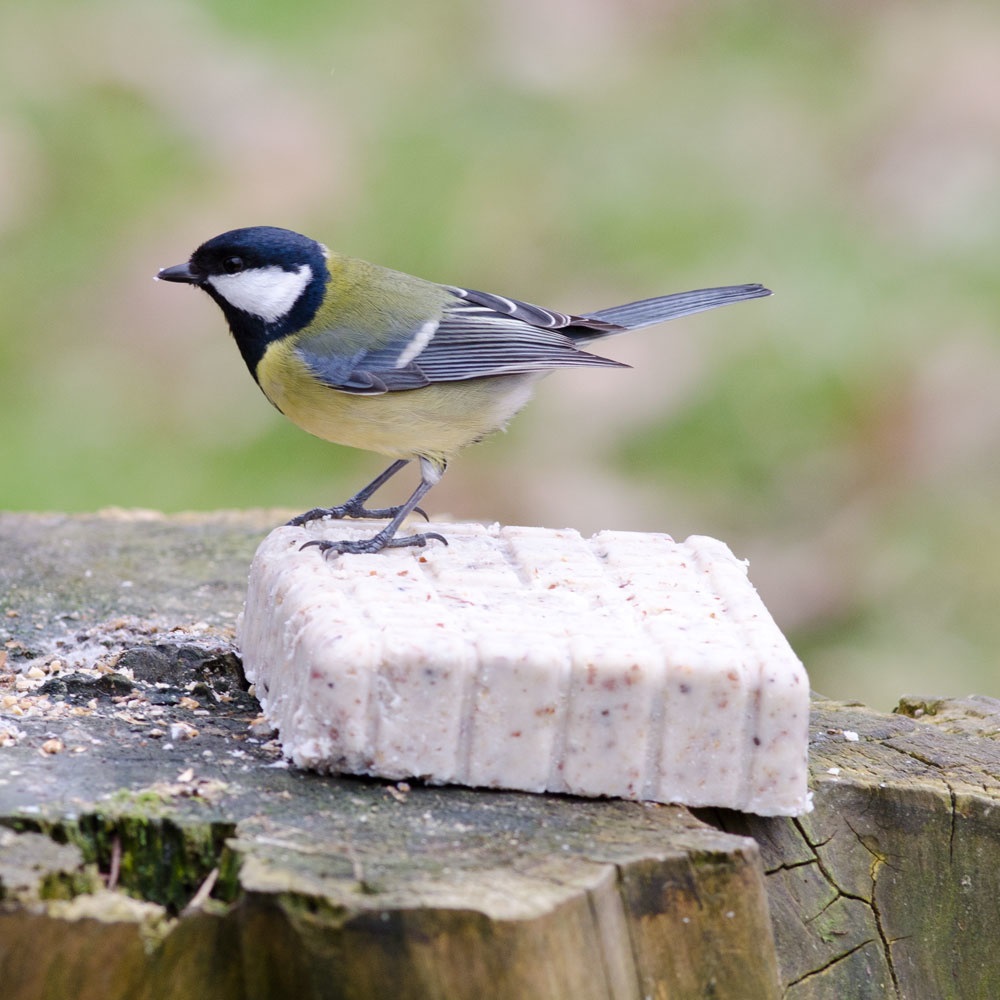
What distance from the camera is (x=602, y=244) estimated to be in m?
7.85

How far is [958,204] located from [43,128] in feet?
16.2

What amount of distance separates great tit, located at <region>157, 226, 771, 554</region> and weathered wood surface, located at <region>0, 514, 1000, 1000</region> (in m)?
0.70

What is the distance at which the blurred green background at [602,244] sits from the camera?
6.53 m

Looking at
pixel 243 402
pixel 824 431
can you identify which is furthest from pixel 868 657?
pixel 243 402

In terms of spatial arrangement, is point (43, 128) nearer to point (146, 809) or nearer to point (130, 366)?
point (130, 366)

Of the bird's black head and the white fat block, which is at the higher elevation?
the bird's black head

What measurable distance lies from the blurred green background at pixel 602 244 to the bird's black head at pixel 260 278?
263cm

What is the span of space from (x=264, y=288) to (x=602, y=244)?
422 centimetres

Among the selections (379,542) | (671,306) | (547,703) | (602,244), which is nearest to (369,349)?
(379,542)

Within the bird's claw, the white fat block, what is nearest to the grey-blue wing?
the bird's claw

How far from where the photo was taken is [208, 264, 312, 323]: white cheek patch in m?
3.82

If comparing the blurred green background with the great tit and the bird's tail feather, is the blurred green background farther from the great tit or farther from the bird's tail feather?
the great tit

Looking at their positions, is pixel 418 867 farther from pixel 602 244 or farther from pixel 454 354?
pixel 602 244

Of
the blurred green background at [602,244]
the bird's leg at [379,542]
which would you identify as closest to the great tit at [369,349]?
the bird's leg at [379,542]
